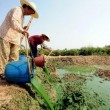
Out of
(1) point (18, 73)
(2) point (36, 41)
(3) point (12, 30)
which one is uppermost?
(3) point (12, 30)

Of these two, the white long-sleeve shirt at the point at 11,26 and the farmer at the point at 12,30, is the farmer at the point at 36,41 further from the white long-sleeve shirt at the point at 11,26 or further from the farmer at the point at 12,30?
the white long-sleeve shirt at the point at 11,26

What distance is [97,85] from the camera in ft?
28.0

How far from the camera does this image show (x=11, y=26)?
555cm

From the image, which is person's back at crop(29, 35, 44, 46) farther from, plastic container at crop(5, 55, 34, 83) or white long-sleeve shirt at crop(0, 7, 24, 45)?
plastic container at crop(5, 55, 34, 83)

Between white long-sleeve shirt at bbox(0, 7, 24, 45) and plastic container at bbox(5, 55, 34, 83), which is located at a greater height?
white long-sleeve shirt at bbox(0, 7, 24, 45)

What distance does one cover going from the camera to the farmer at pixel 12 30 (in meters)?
5.32

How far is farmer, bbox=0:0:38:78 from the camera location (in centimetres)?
532

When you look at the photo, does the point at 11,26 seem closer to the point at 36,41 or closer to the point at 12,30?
the point at 12,30

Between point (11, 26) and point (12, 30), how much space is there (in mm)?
100

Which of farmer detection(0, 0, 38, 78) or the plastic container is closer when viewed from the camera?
the plastic container

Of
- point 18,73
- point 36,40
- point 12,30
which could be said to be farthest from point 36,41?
point 18,73

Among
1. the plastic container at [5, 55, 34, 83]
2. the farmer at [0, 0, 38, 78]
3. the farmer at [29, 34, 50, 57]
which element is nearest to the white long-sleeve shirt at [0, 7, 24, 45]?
the farmer at [0, 0, 38, 78]

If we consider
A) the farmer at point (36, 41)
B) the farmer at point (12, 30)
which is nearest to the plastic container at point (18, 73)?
the farmer at point (12, 30)

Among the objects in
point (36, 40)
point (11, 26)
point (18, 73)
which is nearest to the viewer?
point (18, 73)
